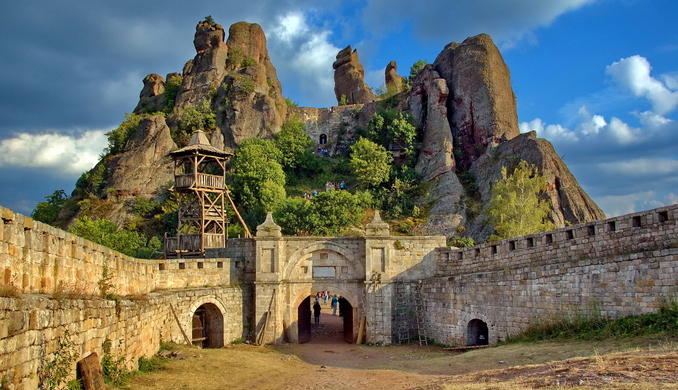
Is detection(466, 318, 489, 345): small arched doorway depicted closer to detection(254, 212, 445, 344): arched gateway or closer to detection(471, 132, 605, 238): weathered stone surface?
detection(254, 212, 445, 344): arched gateway

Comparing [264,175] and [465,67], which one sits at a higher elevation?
[465,67]

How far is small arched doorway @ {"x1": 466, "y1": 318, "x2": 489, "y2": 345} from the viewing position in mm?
21016

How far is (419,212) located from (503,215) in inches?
354

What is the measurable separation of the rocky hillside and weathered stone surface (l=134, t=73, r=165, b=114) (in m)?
0.29

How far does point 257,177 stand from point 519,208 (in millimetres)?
18391

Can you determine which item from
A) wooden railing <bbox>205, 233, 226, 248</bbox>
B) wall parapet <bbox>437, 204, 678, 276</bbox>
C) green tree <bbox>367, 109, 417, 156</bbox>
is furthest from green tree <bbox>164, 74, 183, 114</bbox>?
wall parapet <bbox>437, 204, 678, 276</bbox>

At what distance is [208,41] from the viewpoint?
56.2 m

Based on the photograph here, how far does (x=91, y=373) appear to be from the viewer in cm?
1025

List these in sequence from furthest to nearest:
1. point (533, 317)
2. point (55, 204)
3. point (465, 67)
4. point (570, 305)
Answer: point (55, 204) < point (465, 67) < point (533, 317) < point (570, 305)

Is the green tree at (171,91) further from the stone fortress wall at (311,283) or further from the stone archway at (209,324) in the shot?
the stone archway at (209,324)

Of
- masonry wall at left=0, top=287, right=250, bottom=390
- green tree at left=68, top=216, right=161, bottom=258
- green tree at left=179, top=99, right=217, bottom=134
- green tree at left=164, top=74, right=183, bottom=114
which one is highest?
green tree at left=164, top=74, right=183, bottom=114

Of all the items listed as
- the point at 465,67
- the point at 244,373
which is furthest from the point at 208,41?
the point at 244,373

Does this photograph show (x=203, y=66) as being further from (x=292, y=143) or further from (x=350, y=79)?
(x=350, y=79)

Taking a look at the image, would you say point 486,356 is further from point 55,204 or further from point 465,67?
point 55,204
